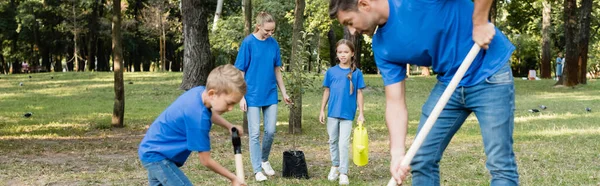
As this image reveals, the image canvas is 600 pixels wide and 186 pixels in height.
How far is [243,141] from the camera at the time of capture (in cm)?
1123

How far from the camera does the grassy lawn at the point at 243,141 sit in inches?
292

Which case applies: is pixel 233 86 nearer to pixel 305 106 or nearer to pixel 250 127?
pixel 250 127

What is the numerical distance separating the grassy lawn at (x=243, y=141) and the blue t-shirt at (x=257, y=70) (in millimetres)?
843

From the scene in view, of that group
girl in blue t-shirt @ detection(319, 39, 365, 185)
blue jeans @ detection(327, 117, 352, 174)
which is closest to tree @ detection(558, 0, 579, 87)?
girl in blue t-shirt @ detection(319, 39, 365, 185)

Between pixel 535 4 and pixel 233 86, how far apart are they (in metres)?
35.2

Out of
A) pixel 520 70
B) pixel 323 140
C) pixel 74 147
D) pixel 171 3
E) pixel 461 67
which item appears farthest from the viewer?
pixel 520 70

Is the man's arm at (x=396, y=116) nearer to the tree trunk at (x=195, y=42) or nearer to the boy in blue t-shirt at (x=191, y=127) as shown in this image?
the boy in blue t-shirt at (x=191, y=127)

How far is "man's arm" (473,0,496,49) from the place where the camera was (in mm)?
3760

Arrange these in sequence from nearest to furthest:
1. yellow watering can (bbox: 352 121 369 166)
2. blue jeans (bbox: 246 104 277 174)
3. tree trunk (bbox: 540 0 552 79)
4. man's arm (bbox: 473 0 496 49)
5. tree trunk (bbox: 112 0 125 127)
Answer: man's arm (bbox: 473 0 496 49) < yellow watering can (bbox: 352 121 369 166) < blue jeans (bbox: 246 104 277 174) < tree trunk (bbox: 112 0 125 127) < tree trunk (bbox: 540 0 552 79)

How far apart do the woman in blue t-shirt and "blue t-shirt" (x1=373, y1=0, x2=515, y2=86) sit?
11.2ft

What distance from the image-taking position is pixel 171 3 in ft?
151

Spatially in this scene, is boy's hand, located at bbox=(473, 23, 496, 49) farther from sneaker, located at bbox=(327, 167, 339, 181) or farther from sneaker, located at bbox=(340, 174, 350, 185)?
sneaker, located at bbox=(327, 167, 339, 181)

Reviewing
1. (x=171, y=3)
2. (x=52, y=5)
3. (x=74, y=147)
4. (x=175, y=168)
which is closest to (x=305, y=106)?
(x=74, y=147)

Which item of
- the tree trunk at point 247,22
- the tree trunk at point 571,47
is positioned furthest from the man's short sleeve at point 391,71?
the tree trunk at point 571,47
